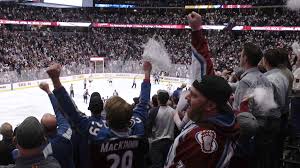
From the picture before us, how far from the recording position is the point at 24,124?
2.78m

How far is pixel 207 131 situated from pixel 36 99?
24.0m

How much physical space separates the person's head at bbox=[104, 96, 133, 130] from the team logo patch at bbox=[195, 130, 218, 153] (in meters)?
0.86

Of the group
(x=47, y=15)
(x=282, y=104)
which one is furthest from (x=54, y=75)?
(x=47, y=15)

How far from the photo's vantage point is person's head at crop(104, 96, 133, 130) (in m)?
3.15

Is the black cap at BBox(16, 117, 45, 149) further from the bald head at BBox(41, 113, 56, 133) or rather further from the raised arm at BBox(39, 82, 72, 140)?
the bald head at BBox(41, 113, 56, 133)

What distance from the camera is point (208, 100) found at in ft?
8.45

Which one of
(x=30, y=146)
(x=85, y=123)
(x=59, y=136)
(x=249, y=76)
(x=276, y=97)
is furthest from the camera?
(x=276, y=97)

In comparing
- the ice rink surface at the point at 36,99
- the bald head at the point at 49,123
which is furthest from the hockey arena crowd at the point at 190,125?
the ice rink surface at the point at 36,99

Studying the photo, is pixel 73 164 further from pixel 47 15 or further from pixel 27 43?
pixel 47 15

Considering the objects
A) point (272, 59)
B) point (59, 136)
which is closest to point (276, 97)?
point (272, 59)

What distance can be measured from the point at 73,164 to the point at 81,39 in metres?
46.3

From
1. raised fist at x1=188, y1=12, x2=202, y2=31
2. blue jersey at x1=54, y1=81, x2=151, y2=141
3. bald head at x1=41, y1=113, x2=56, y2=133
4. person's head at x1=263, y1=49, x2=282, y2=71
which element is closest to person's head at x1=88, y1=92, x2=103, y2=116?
blue jersey at x1=54, y1=81, x2=151, y2=141

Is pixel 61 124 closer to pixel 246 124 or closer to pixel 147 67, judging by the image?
pixel 147 67

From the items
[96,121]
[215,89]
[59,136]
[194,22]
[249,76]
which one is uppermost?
[194,22]
